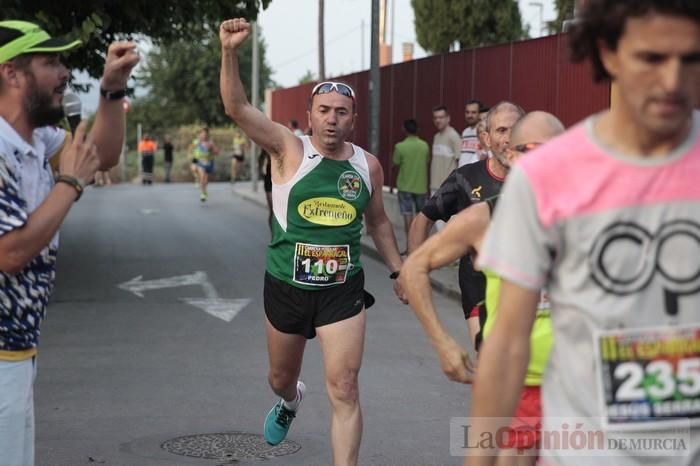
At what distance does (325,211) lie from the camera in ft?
20.6

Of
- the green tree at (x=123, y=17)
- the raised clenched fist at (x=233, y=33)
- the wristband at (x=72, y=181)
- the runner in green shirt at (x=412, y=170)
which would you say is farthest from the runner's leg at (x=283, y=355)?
the runner in green shirt at (x=412, y=170)

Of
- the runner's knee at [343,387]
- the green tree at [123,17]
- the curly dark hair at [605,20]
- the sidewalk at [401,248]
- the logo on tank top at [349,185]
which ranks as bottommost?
the sidewalk at [401,248]

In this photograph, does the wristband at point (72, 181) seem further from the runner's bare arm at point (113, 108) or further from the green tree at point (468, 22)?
the green tree at point (468, 22)

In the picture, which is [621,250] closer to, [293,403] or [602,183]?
[602,183]

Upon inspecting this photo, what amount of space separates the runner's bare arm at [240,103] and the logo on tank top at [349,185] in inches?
11.2

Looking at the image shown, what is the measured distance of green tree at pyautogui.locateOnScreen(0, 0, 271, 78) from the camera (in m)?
12.3

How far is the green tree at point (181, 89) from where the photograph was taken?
68.6m

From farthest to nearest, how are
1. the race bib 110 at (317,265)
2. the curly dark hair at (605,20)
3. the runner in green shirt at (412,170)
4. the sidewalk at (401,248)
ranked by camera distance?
the runner in green shirt at (412,170), the sidewalk at (401,248), the race bib 110 at (317,265), the curly dark hair at (605,20)

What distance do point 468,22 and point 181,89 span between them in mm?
24643

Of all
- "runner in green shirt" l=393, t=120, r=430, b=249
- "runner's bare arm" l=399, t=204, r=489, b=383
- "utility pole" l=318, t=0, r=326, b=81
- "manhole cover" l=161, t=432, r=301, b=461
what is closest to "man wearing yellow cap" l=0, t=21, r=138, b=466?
"runner's bare arm" l=399, t=204, r=489, b=383

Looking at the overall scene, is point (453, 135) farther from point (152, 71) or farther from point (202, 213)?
point (152, 71)

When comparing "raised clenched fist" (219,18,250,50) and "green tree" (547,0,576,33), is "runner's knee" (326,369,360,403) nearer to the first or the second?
"raised clenched fist" (219,18,250,50)

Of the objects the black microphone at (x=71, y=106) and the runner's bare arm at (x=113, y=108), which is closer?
the runner's bare arm at (x=113, y=108)

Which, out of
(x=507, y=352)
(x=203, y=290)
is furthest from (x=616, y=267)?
(x=203, y=290)
